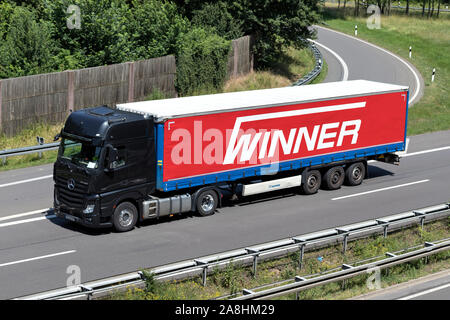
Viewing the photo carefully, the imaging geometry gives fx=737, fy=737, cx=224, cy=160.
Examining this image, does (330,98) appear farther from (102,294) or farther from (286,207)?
(102,294)

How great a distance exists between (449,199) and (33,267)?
13.8 m

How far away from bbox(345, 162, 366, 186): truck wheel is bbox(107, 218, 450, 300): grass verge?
486 cm

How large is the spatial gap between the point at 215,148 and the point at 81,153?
3997mm

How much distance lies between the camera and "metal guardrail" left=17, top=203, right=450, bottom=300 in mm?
14234

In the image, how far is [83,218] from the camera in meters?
19.9

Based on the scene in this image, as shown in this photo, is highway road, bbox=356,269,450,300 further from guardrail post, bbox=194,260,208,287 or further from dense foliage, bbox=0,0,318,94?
dense foliage, bbox=0,0,318,94

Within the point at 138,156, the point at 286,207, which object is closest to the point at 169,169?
the point at 138,156

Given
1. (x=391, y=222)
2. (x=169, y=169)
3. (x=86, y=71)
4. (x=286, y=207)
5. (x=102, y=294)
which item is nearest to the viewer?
(x=102, y=294)

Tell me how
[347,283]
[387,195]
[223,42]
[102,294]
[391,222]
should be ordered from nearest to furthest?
[102,294], [347,283], [391,222], [387,195], [223,42]

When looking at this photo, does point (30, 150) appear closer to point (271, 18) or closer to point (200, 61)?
point (200, 61)

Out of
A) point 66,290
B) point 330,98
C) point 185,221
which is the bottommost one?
point 185,221

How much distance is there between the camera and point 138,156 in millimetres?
20375

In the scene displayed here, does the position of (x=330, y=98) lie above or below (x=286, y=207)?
above
